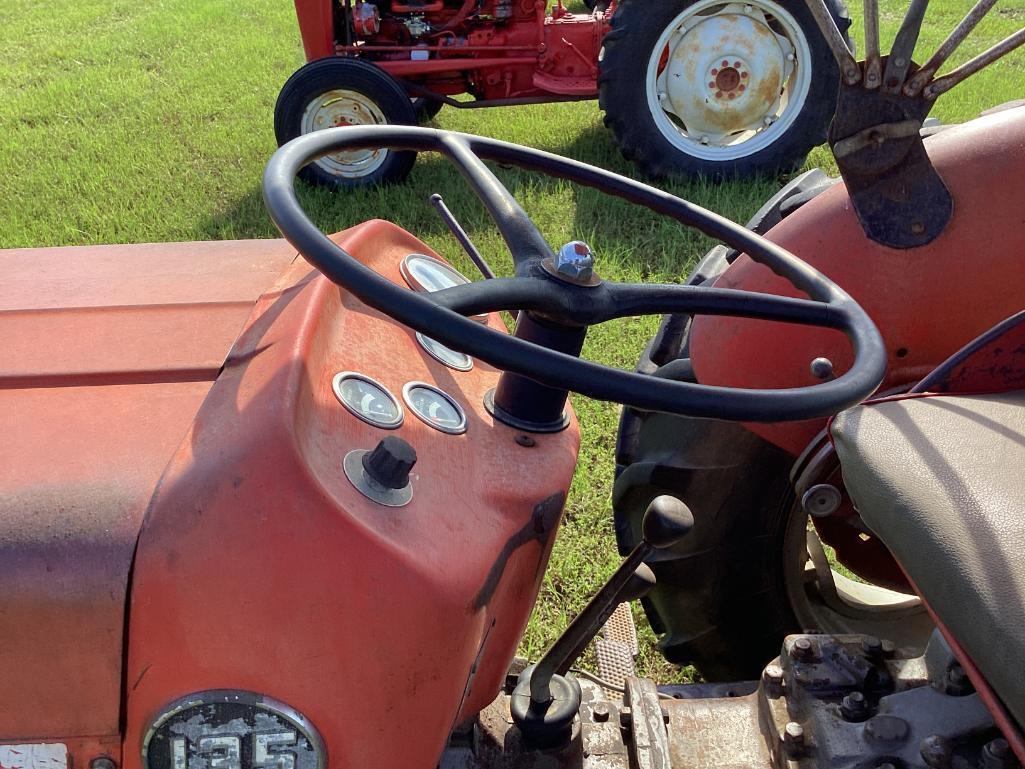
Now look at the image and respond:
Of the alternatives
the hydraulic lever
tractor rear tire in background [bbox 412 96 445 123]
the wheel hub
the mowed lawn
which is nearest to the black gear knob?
the hydraulic lever

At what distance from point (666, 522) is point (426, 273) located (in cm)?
54

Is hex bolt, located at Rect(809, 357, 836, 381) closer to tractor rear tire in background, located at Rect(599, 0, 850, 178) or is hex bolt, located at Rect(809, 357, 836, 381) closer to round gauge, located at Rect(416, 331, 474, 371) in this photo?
round gauge, located at Rect(416, 331, 474, 371)

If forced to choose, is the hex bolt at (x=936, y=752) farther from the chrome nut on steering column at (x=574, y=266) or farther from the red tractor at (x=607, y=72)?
the red tractor at (x=607, y=72)

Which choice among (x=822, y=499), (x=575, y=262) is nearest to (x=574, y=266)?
(x=575, y=262)

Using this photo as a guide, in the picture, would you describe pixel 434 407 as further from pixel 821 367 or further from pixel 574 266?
pixel 821 367

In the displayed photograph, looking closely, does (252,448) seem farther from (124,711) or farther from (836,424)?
(836,424)

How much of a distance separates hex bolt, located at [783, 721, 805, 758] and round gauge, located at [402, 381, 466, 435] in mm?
596

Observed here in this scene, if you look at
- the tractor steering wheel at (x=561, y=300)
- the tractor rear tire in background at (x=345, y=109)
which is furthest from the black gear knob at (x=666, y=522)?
the tractor rear tire in background at (x=345, y=109)

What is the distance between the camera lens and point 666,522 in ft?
Result: 3.23

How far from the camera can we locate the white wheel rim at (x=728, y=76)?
3.85 m

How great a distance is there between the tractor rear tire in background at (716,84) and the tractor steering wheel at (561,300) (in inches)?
107

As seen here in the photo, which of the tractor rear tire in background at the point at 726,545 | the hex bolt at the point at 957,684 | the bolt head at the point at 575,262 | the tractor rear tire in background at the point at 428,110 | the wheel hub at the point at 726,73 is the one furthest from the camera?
the tractor rear tire in background at the point at 428,110

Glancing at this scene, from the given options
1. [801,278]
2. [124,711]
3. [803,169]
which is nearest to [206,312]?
[124,711]

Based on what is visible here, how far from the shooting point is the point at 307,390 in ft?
3.05
